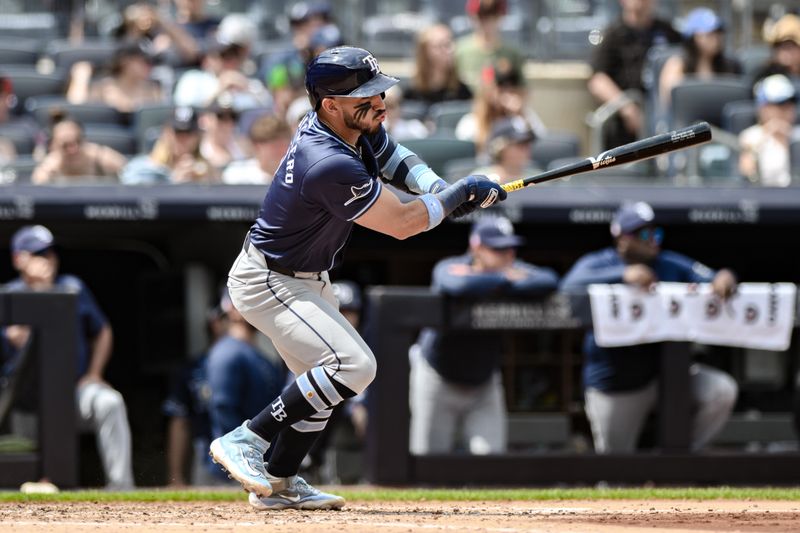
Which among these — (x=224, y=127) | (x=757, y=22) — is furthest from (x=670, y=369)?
(x=757, y=22)

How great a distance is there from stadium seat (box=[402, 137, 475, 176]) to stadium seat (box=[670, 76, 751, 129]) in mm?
1380

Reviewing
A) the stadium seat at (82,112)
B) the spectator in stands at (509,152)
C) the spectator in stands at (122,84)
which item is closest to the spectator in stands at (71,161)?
the stadium seat at (82,112)

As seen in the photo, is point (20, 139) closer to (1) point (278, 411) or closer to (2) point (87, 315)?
(2) point (87, 315)

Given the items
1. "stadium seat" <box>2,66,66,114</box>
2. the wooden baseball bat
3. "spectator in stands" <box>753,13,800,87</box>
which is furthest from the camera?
"stadium seat" <box>2,66,66,114</box>

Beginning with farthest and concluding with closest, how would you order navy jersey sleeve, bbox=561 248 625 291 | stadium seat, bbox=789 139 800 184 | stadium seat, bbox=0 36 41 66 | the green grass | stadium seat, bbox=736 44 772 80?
stadium seat, bbox=0 36 41 66 < stadium seat, bbox=736 44 772 80 < stadium seat, bbox=789 139 800 184 < navy jersey sleeve, bbox=561 248 625 291 < the green grass

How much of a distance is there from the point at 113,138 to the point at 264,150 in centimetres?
142

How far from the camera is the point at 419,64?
930 cm

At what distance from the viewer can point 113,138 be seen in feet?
28.5

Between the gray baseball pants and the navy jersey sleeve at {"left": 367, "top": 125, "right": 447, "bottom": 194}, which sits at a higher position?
the navy jersey sleeve at {"left": 367, "top": 125, "right": 447, "bottom": 194}

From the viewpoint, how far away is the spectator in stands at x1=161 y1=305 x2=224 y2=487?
7707 millimetres

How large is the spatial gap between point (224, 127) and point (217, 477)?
2.22 meters

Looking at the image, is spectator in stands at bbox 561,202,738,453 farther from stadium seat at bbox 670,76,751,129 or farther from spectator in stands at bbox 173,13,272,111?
spectator in stands at bbox 173,13,272,111

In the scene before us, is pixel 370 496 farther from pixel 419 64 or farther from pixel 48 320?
pixel 419 64

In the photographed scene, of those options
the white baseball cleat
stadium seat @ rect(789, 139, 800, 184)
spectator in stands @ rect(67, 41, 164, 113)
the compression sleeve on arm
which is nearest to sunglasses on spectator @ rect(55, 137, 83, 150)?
spectator in stands @ rect(67, 41, 164, 113)
